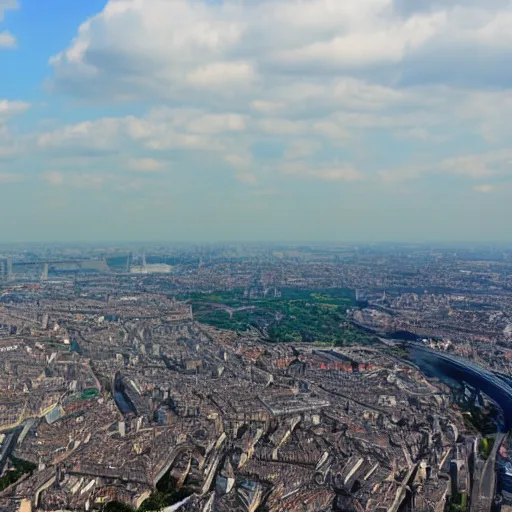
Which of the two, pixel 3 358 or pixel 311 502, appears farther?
pixel 3 358

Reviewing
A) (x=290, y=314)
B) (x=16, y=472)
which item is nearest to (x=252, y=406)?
(x=16, y=472)

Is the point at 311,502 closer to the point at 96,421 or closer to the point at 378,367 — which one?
the point at 96,421

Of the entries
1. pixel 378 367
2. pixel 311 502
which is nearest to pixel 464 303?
pixel 378 367

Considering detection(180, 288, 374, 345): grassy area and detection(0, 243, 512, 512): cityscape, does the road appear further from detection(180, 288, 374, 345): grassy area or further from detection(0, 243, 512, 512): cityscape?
detection(180, 288, 374, 345): grassy area

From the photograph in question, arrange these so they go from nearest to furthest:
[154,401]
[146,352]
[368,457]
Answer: [368,457] < [154,401] < [146,352]

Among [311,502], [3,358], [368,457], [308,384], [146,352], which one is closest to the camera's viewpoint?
[311,502]

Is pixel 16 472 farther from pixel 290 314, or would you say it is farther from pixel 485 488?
pixel 290 314

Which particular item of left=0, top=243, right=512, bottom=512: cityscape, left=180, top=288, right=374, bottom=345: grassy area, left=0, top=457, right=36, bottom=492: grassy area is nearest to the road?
left=0, top=243, right=512, bottom=512: cityscape
